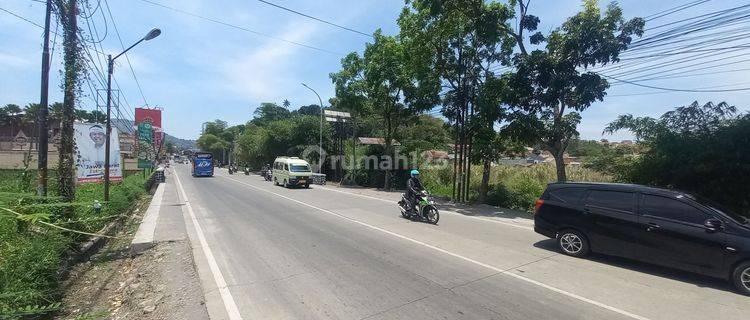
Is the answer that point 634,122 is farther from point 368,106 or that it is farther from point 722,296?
point 368,106

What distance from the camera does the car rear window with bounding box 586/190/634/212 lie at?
24.3 feet

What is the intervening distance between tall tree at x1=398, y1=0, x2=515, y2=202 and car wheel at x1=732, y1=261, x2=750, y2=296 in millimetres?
11924

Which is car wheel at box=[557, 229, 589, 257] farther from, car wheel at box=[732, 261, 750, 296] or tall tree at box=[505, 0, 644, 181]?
tall tree at box=[505, 0, 644, 181]

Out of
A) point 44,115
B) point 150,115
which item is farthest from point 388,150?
point 150,115

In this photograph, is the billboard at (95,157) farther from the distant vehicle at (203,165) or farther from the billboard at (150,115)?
the billboard at (150,115)

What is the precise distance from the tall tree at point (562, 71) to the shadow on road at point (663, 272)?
25.3 feet

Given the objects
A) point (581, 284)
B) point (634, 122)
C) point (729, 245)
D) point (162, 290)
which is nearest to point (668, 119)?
point (634, 122)

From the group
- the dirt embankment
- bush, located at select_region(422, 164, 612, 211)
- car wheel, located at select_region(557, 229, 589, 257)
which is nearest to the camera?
the dirt embankment

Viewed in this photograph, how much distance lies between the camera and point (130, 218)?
14.1m

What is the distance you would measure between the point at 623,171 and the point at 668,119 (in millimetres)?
2273

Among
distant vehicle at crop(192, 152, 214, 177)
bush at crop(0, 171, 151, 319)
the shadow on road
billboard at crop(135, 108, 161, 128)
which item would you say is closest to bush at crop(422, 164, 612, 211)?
the shadow on road

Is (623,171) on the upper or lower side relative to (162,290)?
upper

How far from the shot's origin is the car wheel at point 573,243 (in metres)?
7.82

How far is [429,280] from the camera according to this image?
20.5 ft
